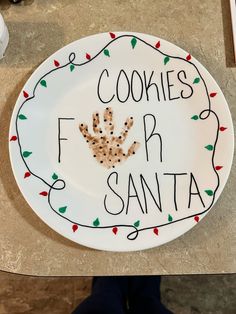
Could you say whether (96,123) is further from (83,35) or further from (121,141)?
(83,35)

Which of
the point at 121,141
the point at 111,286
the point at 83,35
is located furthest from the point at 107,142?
the point at 111,286

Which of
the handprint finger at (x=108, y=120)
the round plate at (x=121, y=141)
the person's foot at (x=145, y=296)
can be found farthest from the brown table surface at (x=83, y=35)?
the person's foot at (x=145, y=296)

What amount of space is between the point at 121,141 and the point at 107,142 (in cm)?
2

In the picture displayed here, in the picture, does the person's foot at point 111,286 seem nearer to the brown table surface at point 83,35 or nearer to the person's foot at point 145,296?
the person's foot at point 145,296

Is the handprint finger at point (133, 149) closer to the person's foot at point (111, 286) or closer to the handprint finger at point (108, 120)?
the handprint finger at point (108, 120)

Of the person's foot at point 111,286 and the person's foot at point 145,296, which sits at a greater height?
the person's foot at point 111,286

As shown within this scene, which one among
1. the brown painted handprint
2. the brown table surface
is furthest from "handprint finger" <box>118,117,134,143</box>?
the brown table surface

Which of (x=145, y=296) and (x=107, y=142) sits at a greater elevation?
(x=107, y=142)

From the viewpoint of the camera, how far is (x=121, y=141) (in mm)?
579

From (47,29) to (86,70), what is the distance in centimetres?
11

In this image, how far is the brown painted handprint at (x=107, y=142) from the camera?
1.88 ft

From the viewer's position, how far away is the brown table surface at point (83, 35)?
→ 1.84 ft

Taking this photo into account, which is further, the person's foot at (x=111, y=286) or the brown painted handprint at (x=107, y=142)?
the person's foot at (x=111, y=286)

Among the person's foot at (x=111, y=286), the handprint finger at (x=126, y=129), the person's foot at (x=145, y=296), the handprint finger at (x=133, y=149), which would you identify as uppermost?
the handprint finger at (x=126, y=129)
